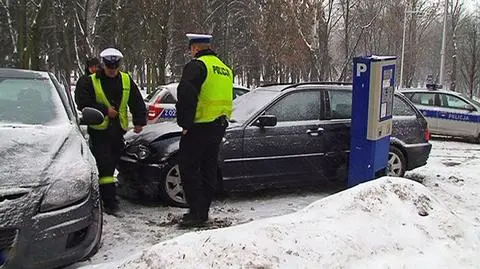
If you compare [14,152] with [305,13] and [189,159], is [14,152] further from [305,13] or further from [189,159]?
[305,13]

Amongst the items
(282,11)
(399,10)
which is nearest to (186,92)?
(282,11)

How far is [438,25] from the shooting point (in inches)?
2496

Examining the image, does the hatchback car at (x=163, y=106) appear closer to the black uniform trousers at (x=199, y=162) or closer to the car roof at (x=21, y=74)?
the car roof at (x=21, y=74)

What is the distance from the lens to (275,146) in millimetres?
6871

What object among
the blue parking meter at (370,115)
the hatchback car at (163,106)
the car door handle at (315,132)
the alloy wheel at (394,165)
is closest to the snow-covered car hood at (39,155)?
the car door handle at (315,132)

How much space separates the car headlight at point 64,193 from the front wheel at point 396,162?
5009 millimetres

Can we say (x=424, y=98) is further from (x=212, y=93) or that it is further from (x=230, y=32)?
(x=230, y=32)

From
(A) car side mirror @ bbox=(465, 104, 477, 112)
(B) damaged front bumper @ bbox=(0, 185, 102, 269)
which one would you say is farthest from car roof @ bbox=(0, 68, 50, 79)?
(A) car side mirror @ bbox=(465, 104, 477, 112)

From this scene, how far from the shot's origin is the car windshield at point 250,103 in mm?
7001

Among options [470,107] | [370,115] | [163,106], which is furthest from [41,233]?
[470,107]

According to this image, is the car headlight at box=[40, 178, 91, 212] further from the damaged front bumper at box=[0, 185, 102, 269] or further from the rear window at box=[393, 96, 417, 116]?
the rear window at box=[393, 96, 417, 116]

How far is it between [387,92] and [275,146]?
63.4 inches

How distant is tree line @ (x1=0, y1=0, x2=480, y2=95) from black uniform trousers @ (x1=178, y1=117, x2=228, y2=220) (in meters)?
14.0

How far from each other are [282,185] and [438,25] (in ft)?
204
